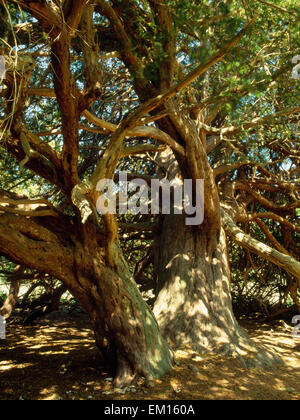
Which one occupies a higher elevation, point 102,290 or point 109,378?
point 102,290

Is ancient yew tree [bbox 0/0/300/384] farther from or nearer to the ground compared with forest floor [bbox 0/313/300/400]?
farther from the ground

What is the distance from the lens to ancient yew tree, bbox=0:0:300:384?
3488 millimetres

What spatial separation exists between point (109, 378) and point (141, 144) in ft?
8.94

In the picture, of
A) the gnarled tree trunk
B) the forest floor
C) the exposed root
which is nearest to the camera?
the forest floor

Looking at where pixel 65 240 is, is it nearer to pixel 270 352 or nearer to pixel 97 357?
pixel 97 357

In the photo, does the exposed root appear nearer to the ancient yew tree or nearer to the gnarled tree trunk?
the ancient yew tree

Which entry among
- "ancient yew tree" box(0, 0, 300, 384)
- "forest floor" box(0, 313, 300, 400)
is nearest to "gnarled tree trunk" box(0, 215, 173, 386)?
"ancient yew tree" box(0, 0, 300, 384)

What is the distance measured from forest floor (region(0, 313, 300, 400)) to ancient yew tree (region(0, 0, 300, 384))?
24 centimetres

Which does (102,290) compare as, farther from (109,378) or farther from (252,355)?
(252,355)

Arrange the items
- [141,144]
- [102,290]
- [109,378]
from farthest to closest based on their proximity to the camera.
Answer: [141,144] < [102,290] < [109,378]

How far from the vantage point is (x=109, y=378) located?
376 cm

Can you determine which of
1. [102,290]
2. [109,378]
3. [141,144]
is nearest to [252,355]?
[109,378]

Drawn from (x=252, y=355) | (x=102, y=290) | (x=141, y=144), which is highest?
(x=141, y=144)

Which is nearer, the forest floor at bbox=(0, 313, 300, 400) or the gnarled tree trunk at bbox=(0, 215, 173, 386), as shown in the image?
the forest floor at bbox=(0, 313, 300, 400)
